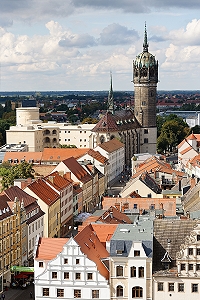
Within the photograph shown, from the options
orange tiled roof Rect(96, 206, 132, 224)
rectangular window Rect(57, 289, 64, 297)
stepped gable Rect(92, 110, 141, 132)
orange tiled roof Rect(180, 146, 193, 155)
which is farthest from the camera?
stepped gable Rect(92, 110, 141, 132)

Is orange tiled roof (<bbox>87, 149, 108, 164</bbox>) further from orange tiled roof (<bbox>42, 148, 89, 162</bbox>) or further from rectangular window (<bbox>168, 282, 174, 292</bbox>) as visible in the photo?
rectangular window (<bbox>168, 282, 174, 292</bbox>)

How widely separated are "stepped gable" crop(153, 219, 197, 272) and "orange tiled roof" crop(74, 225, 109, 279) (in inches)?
194

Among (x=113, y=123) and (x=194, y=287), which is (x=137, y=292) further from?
(x=113, y=123)

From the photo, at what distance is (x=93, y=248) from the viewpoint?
2450 inches

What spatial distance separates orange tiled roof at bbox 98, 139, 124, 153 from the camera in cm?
16100

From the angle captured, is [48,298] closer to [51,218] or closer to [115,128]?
[51,218]

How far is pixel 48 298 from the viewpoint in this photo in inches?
2381

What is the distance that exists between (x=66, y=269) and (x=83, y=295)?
8.87 ft

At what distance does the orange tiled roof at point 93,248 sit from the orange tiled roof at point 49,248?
1663 millimetres

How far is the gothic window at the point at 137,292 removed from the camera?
57875mm

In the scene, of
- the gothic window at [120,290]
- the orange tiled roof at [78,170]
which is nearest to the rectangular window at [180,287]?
the gothic window at [120,290]

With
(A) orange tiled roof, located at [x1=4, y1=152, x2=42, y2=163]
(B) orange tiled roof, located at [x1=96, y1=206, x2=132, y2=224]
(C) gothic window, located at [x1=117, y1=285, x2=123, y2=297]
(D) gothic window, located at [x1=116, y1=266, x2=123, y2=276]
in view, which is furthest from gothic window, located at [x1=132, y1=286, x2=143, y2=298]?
(A) orange tiled roof, located at [x1=4, y1=152, x2=42, y2=163]

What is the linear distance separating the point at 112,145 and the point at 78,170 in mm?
45984

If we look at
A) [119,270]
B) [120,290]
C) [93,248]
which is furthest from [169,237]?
[93,248]
